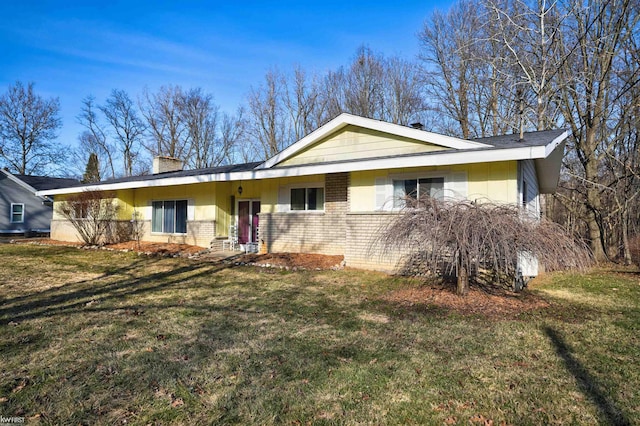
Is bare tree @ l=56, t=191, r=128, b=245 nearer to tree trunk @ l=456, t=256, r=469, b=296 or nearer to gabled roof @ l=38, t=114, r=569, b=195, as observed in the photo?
gabled roof @ l=38, t=114, r=569, b=195

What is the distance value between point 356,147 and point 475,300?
20.7 feet

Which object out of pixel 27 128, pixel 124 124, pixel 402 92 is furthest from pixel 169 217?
pixel 27 128

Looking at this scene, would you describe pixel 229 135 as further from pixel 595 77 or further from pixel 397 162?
pixel 595 77

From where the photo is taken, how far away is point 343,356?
4328 millimetres

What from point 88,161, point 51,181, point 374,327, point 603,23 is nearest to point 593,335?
point 374,327

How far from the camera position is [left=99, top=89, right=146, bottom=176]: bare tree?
39.1m

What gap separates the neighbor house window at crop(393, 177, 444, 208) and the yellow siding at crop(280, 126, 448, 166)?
103cm

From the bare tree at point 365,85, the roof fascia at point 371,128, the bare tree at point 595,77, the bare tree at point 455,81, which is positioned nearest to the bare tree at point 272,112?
the bare tree at point 365,85

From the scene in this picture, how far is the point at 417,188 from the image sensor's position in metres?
9.72

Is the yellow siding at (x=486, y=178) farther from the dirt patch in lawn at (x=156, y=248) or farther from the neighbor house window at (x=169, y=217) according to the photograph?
the neighbor house window at (x=169, y=217)

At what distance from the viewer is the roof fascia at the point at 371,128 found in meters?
9.45

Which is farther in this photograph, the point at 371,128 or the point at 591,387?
the point at 371,128

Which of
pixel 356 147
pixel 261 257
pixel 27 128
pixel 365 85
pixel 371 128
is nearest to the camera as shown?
pixel 371 128

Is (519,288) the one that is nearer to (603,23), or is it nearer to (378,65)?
(603,23)
